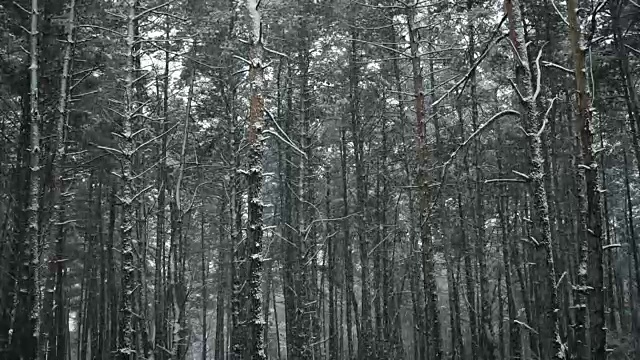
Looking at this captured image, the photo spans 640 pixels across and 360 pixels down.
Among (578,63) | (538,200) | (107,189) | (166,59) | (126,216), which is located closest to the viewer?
(538,200)

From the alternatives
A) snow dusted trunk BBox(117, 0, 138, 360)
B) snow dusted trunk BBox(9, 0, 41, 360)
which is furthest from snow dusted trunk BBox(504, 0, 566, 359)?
snow dusted trunk BBox(9, 0, 41, 360)

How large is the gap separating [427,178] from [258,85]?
503cm

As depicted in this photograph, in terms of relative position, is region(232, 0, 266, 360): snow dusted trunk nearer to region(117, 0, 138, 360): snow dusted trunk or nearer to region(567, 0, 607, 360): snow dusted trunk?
region(117, 0, 138, 360): snow dusted trunk

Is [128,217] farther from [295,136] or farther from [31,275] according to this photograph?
[295,136]

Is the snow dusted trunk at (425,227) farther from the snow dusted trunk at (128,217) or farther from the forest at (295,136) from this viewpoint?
the snow dusted trunk at (128,217)

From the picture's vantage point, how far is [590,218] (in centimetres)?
842

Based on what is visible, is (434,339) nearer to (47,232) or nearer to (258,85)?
(258,85)

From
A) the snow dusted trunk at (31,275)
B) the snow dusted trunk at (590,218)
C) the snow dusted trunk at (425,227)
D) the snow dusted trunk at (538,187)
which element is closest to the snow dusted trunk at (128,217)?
the snow dusted trunk at (31,275)

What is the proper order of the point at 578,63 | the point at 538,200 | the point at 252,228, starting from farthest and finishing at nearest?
the point at 252,228
the point at 578,63
the point at 538,200

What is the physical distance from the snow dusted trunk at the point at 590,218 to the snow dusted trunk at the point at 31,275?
37.9ft

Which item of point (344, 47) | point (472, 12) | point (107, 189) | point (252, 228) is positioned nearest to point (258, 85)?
point (252, 228)

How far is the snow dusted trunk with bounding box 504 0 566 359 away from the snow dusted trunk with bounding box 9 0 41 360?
10867 millimetres

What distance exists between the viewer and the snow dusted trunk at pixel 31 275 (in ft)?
39.0

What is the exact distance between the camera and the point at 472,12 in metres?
13.5
